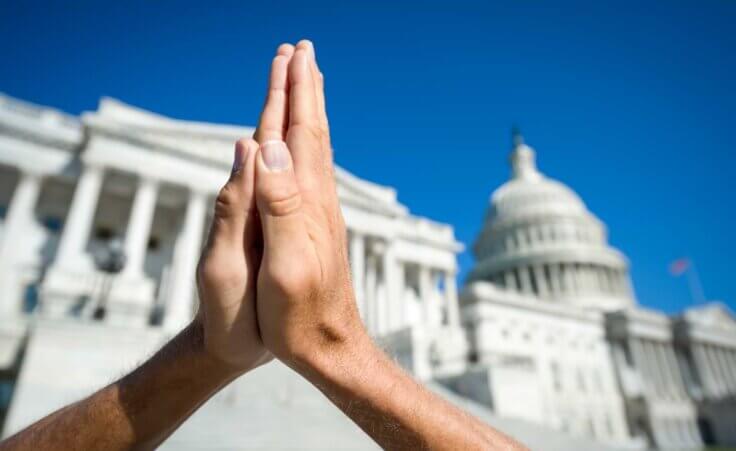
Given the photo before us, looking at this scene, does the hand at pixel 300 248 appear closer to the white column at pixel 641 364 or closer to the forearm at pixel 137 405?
the forearm at pixel 137 405

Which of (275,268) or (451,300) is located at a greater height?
(451,300)

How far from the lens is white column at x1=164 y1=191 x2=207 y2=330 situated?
25.3 metres

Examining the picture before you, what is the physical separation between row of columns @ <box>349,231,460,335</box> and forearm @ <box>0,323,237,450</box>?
30.2m

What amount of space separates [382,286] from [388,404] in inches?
1456

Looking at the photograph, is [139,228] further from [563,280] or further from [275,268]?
[563,280]

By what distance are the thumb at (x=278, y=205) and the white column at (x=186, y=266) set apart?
2358cm

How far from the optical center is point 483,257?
3238 inches

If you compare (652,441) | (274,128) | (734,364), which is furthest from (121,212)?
(734,364)

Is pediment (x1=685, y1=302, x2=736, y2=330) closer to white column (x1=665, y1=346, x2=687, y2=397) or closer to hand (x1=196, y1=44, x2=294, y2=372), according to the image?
white column (x1=665, y1=346, x2=687, y2=397)

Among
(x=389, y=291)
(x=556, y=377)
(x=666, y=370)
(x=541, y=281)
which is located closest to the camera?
(x=389, y=291)

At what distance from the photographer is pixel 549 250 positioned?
71000mm

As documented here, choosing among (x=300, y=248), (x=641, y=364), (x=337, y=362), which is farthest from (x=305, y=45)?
(x=641, y=364)

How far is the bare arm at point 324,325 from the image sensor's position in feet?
6.71

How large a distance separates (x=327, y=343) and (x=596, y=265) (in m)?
78.1
